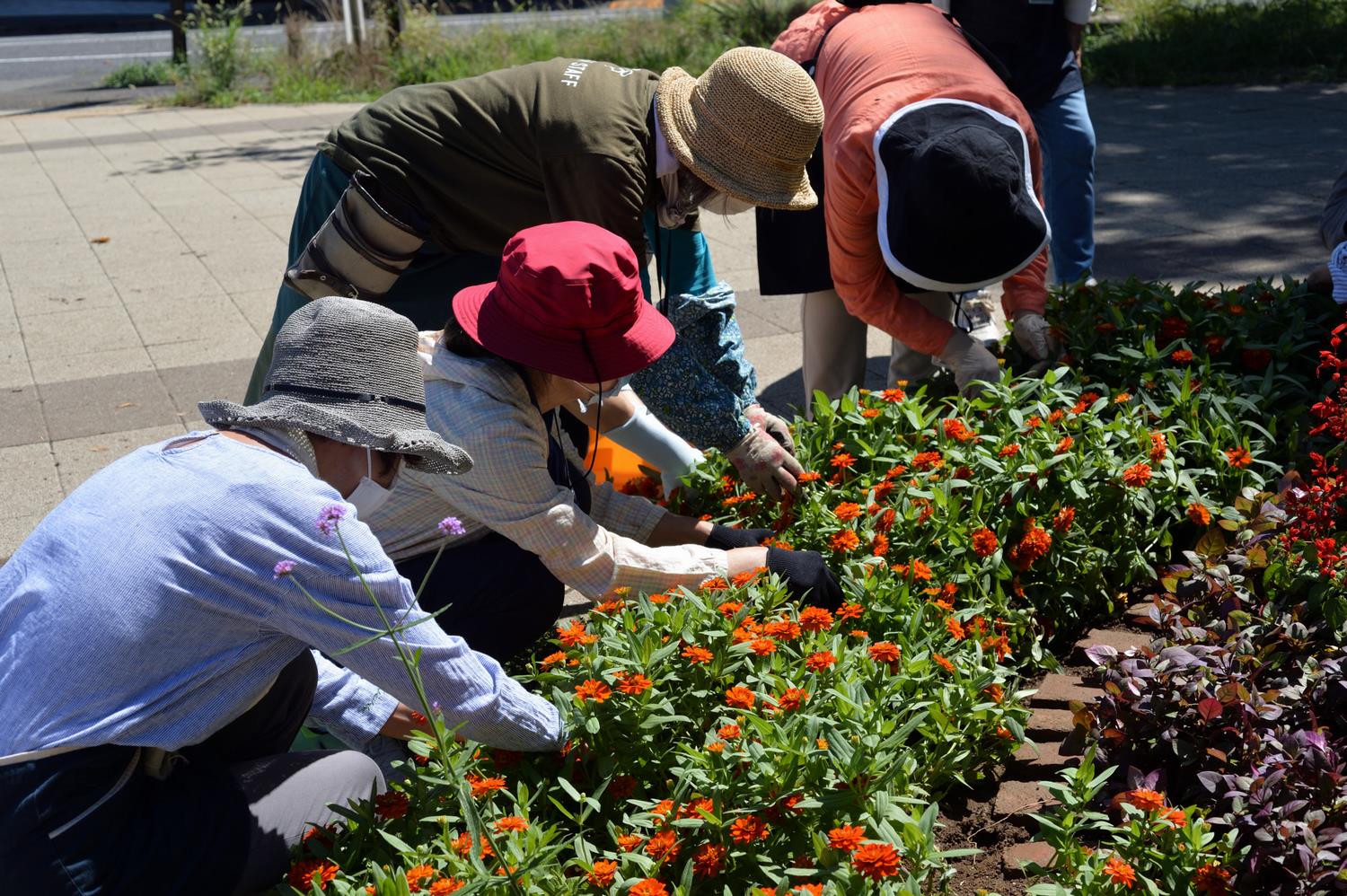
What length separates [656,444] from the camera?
11.4ft

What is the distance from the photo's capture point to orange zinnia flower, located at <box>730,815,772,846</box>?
76.4 inches

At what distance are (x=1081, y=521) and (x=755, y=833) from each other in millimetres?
1424

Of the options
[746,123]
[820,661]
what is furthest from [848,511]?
[746,123]

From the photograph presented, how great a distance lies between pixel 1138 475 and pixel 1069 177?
104 inches

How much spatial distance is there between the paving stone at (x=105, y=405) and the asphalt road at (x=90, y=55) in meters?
10.4

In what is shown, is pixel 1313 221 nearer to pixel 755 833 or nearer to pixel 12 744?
pixel 755 833

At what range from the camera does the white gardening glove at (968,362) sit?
3.70m

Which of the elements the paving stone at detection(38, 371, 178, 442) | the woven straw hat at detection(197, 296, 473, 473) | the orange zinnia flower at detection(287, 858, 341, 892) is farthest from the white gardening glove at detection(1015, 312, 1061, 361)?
the paving stone at detection(38, 371, 178, 442)

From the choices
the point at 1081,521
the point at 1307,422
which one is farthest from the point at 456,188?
the point at 1307,422

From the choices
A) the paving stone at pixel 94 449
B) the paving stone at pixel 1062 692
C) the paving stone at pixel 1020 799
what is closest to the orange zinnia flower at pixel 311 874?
the paving stone at pixel 1020 799

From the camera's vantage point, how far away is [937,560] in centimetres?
293

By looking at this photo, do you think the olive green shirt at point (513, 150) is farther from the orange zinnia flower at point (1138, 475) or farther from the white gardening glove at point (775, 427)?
the orange zinnia flower at point (1138, 475)

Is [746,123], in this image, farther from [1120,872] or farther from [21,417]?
[21,417]

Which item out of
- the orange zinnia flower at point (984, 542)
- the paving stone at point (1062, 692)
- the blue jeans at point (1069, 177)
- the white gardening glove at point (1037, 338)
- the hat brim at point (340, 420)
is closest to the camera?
the hat brim at point (340, 420)
